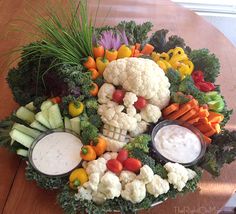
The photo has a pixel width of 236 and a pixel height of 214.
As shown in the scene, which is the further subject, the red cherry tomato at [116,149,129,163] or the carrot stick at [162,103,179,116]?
the carrot stick at [162,103,179,116]

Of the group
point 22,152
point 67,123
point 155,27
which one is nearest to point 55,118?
point 67,123

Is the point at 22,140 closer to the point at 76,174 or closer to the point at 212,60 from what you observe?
the point at 76,174

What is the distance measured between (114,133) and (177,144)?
0.72ft

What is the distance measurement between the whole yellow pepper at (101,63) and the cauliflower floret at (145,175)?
18.4 inches

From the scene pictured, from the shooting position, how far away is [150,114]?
1157 millimetres

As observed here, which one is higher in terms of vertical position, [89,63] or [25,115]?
[89,63]

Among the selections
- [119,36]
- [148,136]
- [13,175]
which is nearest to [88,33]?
[119,36]

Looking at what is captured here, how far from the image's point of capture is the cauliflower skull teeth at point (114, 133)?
3.65 feet

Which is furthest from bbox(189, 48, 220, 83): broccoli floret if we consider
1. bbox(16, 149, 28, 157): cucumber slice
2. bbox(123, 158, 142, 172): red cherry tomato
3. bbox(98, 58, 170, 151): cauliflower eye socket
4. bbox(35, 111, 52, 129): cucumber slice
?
bbox(16, 149, 28, 157): cucumber slice

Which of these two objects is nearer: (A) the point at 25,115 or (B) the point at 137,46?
(A) the point at 25,115

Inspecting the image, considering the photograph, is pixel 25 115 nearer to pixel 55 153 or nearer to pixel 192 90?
pixel 55 153

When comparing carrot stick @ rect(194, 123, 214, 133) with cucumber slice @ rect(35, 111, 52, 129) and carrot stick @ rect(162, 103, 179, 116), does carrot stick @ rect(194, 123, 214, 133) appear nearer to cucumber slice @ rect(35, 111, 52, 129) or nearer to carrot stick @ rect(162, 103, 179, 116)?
carrot stick @ rect(162, 103, 179, 116)

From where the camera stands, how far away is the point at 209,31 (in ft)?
5.90

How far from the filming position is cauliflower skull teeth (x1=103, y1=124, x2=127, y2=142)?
43.8 inches
